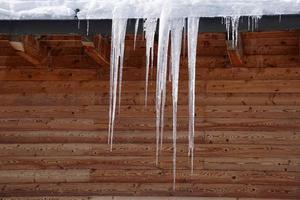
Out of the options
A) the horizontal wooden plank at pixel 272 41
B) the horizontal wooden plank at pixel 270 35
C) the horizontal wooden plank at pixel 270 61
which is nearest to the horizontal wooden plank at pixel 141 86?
the horizontal wooden plank at pixel 270 61

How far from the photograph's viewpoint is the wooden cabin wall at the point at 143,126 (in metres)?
6.53

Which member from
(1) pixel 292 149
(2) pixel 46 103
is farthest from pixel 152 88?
(1) pixel 292 149

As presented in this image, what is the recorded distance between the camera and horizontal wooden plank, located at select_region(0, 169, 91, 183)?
6.77 meters

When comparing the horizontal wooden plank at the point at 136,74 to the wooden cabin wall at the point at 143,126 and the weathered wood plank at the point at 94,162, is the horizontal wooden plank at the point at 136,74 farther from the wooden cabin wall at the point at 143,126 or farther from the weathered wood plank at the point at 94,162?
the weathered wood plank at the point at 94,162

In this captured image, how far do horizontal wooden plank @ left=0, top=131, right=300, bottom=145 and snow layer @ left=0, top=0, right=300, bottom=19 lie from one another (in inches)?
95.3

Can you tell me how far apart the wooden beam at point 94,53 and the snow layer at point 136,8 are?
92 centimetres

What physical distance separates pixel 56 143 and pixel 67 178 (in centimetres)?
43

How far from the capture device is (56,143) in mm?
6836

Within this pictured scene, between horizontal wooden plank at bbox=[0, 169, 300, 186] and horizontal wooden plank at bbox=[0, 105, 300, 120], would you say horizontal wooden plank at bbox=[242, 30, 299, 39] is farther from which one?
horizontal wooden plank at bbox=[0, 169, 300, 186]

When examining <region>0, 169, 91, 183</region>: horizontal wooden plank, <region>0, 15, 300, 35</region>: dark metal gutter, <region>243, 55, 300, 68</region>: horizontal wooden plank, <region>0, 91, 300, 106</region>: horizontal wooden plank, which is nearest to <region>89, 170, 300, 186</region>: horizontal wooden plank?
<region>0, 169, 91, 183</region>: horizontal wooden plank

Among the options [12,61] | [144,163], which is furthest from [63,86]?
[144,163]

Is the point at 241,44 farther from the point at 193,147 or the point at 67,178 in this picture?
the point at 67,178

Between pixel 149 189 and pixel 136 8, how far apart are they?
2.72 metres

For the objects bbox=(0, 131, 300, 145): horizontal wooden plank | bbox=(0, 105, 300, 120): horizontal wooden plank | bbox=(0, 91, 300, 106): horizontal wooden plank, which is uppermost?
bbox=(0, 91, 300, 106): horizontal wooden plank
